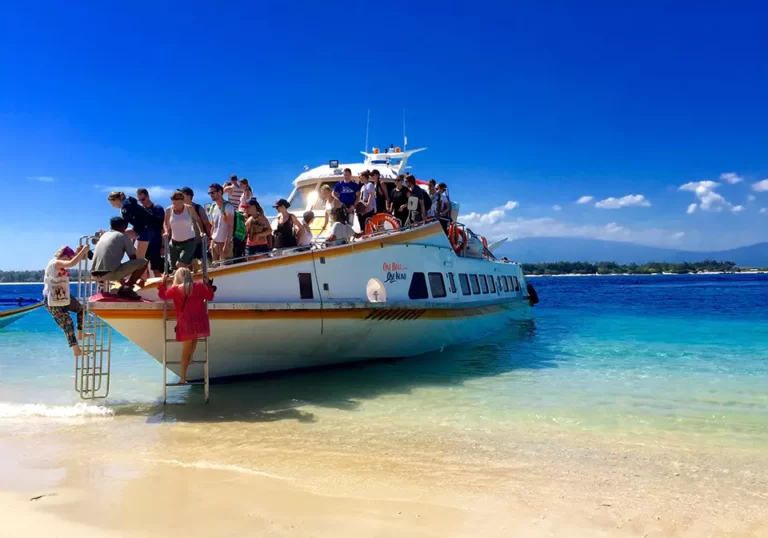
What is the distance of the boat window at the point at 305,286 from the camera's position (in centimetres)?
971

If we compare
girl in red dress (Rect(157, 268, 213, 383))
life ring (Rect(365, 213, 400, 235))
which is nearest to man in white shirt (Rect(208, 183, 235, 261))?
girl in red dress (Rect(157, 268, 213, 383))

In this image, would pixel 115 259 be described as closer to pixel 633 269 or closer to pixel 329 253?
pixel 329 253

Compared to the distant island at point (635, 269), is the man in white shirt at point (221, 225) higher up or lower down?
lower down

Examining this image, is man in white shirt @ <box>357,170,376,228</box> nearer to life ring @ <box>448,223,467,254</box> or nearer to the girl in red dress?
life ring @ <box>448,223,467,254</box>

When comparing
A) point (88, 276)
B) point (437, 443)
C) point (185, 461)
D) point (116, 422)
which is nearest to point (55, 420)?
→ point (116, 422)

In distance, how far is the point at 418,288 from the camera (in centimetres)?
1188

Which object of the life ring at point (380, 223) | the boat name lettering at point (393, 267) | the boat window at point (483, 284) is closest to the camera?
the boat name lettering at point (393, 267)

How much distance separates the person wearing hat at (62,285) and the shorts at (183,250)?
1.19 m

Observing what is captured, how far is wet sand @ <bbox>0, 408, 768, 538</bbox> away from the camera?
4.62 metres

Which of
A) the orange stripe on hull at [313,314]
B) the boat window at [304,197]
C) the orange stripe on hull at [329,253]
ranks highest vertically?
the boat window at [304,197]

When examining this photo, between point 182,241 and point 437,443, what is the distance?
16.1 ft

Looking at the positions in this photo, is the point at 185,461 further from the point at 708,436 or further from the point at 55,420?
the point at 708,436

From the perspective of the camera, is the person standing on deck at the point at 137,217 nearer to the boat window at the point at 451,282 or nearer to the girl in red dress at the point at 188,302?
the girl in red dress at the point at 188,302

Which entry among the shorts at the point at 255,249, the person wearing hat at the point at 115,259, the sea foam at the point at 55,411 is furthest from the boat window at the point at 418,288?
the sea foam at the point at 55,411
